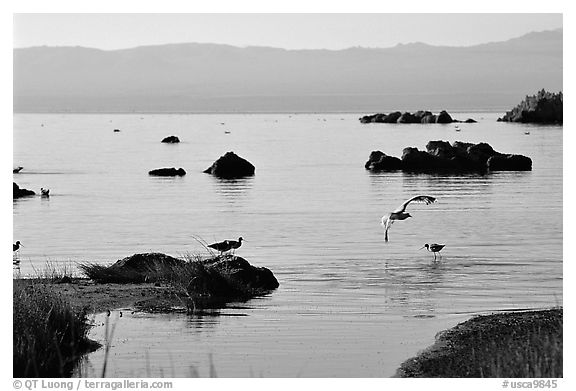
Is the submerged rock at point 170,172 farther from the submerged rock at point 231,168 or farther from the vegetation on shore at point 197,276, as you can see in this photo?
the vegetation on shore at point 197,276

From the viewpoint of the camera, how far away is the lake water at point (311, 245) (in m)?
17.7

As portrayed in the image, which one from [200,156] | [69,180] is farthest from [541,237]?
[200,156]

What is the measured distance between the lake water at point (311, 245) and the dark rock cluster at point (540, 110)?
61.7 m

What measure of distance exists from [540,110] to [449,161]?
8342 cm

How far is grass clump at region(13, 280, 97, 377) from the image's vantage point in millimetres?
14359

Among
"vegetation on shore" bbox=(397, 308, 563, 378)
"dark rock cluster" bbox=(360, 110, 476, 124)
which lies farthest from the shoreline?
"dark rock cluster" bbox=(360, 110, 476, 124)

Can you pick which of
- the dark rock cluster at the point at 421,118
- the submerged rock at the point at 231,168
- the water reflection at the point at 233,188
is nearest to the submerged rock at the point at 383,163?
the submerged rock at the point at 231,168

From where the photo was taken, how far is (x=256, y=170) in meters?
75.6

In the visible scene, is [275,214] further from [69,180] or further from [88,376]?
[88,376]

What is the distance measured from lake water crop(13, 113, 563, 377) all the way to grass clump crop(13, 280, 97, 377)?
→ 0.58m

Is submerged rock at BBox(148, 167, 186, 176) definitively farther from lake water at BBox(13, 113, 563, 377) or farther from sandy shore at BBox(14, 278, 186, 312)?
sandy shore at BBox(14, 278, 186, 312)

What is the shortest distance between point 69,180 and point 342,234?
3356cm
